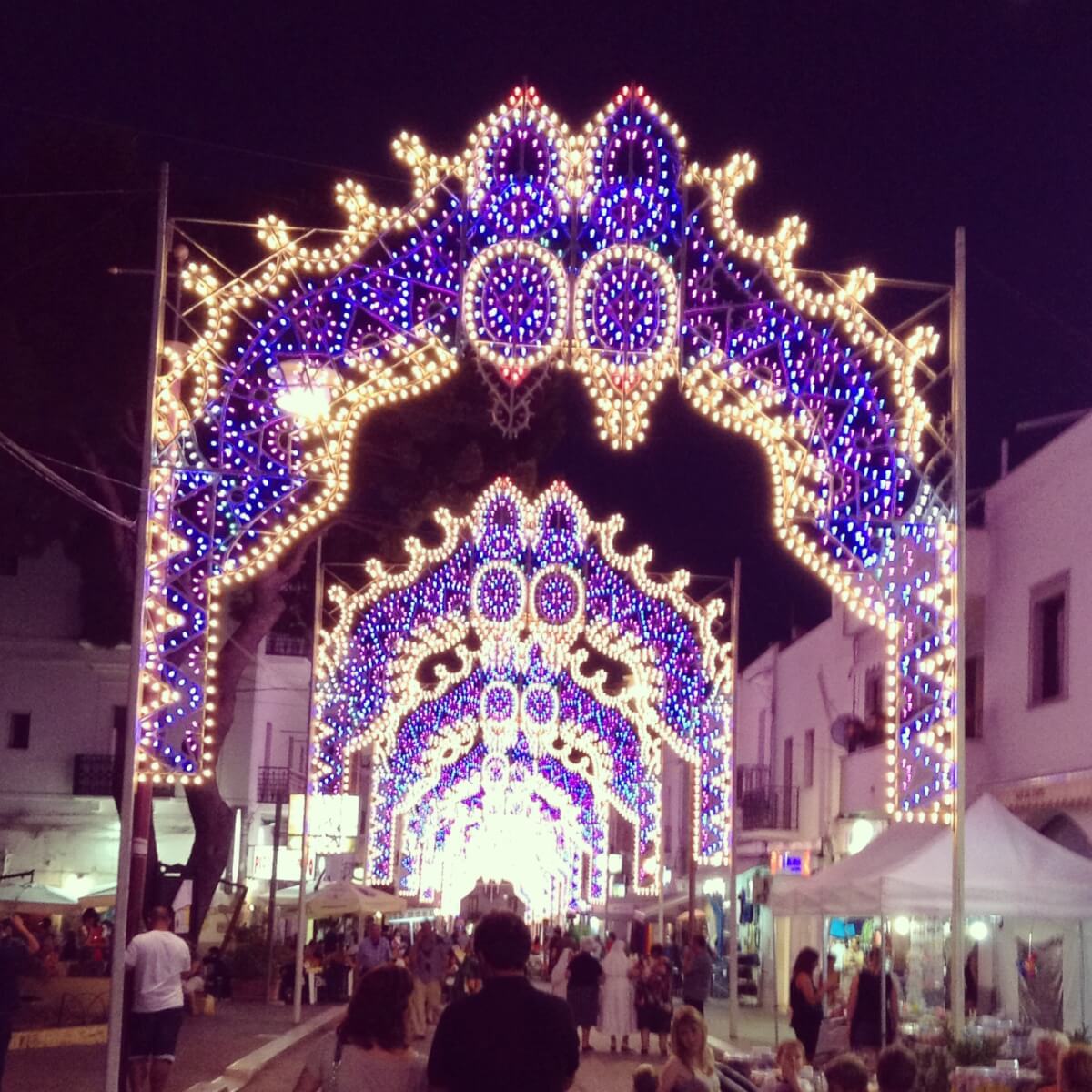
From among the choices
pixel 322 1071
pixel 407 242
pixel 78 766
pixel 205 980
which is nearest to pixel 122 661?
pixel 78 766

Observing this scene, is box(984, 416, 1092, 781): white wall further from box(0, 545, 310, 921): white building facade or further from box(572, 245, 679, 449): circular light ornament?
box(0, 545, 310, 921): white building facade

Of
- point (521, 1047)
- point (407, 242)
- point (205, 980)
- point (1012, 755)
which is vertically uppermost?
point (407, 242)

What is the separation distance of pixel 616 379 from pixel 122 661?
3368cm

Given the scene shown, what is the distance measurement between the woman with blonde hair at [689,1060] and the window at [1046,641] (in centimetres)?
1414

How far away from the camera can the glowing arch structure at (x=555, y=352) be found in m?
15.3

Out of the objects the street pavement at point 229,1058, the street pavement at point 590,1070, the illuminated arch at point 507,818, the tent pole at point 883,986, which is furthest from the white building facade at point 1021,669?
the illuminated arch at point 507,818

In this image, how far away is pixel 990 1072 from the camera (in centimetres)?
1360

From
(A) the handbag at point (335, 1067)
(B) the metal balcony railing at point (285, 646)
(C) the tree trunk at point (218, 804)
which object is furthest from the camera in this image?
(B) the metal balcony railing at point (285, 646)

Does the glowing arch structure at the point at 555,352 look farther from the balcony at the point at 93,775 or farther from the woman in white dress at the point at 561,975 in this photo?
the balcony at the point at 93,775

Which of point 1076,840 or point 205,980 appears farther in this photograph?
point 205,980

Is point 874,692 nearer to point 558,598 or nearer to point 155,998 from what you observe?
point 558,598

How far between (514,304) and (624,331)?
0.94 metres

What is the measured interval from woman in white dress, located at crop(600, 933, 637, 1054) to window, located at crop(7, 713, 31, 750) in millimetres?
23890

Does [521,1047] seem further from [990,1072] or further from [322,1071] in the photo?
[990,1072]
